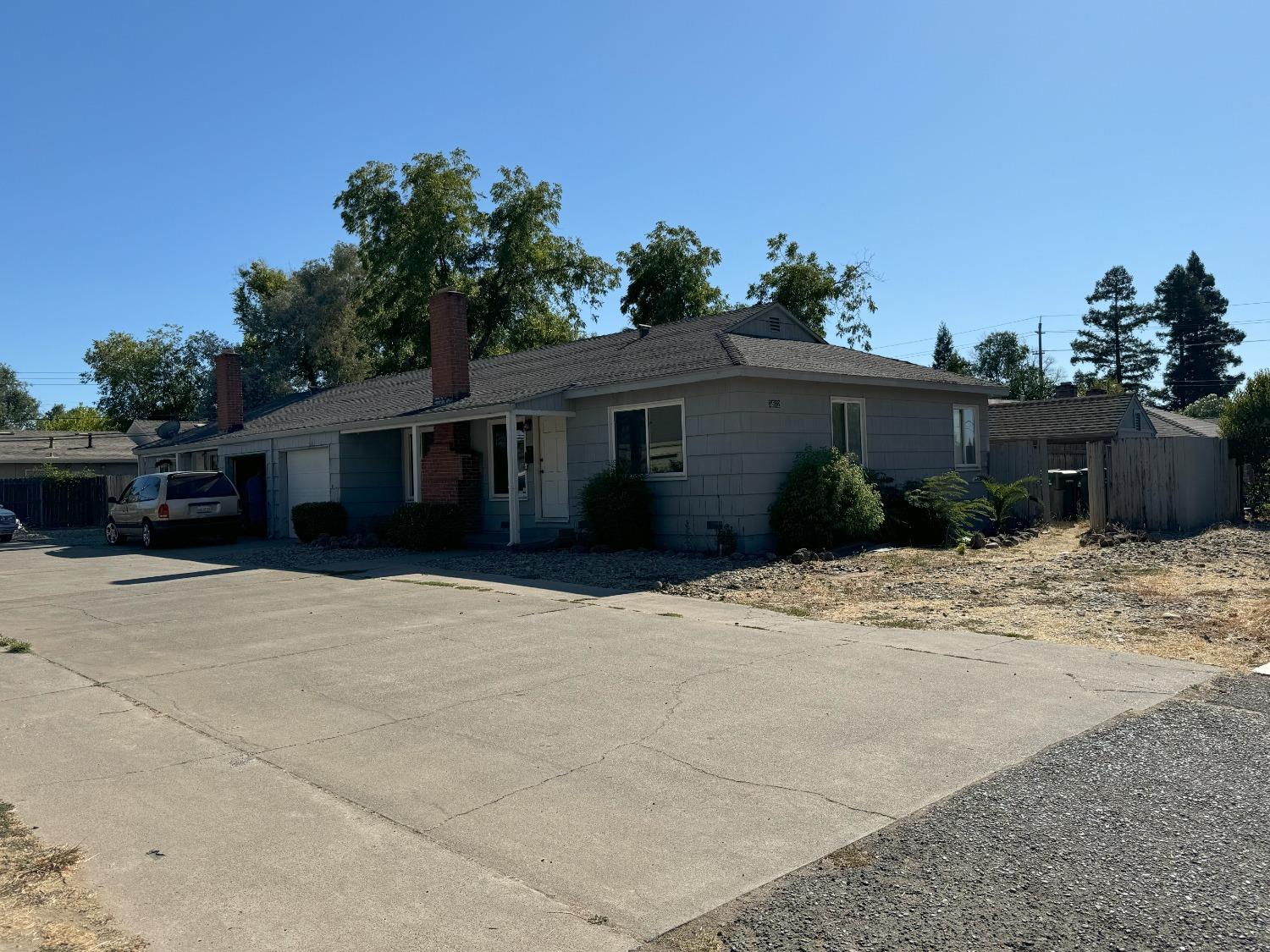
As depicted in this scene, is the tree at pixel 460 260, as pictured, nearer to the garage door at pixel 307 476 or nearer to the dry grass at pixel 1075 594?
the garage door at pixel 307 476

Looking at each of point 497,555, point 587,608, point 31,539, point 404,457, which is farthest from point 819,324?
point 587,608

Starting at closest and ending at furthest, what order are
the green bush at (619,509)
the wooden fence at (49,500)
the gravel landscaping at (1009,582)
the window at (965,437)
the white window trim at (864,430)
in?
the gravel landscaping at (1009,582) < the green bush at (619,509) < the white window trim at (864,430) < the window at (965,437) < the wooden fence at (49,500)

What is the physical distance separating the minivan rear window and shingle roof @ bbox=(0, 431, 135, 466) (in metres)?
21.4

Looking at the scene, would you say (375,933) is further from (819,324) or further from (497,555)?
(819,324)

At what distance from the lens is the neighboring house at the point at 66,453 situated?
39.0m

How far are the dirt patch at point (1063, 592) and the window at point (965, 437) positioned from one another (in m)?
4.42

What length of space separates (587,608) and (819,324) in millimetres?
29566

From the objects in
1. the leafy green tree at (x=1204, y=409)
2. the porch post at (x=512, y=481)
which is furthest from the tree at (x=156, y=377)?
the leafy green tree at (x=1204, y=409)

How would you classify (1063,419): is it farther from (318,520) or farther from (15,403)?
(15,403)

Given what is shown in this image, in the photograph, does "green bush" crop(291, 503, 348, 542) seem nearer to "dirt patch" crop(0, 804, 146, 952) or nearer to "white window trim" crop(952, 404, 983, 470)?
"white window trim" crop(952, 404, 983, 470)

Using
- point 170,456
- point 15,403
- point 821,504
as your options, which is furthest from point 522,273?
point 15,403

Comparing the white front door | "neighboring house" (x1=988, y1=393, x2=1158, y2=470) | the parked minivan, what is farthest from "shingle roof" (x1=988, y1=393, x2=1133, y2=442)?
the parked minivan

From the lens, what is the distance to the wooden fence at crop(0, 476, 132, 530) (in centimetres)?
3322

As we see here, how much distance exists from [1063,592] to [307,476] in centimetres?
1752
